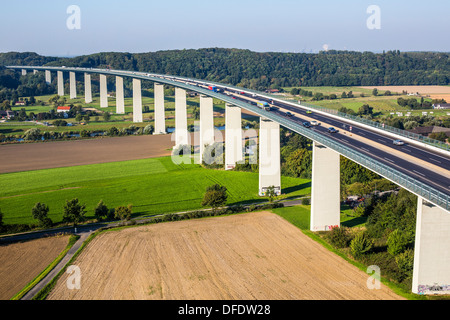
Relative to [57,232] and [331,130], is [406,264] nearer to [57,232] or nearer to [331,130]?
[331,130]

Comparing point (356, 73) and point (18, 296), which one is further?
point (356, 73)

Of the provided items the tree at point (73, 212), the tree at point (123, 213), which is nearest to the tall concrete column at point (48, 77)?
the tree at point (123, 213)

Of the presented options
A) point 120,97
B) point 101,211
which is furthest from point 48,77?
point 101,211

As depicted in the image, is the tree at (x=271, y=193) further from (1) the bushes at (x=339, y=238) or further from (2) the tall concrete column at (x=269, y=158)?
(1) the bushes at (x=339, y=238)

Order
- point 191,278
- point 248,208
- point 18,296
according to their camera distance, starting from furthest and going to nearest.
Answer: point 248,208 → point 191,278 → point 18,296

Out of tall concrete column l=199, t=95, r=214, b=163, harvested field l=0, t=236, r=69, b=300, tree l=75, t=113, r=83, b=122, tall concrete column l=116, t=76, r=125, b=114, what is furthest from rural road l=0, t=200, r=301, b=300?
tall concrete column l=116, t=76, r=125, b=114
